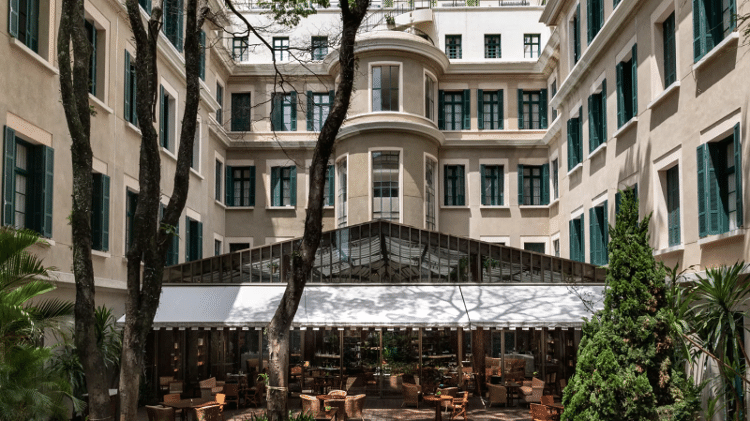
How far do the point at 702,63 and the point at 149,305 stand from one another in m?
9.12

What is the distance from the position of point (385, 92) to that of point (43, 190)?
1256 cm

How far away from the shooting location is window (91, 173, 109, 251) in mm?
14609

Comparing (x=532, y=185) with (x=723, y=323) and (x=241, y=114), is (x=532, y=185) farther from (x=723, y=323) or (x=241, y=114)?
(x=723, y=323)

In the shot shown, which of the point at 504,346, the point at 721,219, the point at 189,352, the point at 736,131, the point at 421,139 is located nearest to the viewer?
the point at 736,131

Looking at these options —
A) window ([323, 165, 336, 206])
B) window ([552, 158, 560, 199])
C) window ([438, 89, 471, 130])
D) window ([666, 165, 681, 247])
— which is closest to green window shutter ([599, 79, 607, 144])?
window ([666, 165, 681, 247])

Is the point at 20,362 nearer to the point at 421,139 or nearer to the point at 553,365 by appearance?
the point at 553,365

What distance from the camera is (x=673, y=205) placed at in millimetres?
13828

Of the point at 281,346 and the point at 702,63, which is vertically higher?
the point at 702,63

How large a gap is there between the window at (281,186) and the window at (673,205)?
13.6 m

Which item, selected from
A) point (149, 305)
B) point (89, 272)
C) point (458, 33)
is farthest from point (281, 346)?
point (458, 33)

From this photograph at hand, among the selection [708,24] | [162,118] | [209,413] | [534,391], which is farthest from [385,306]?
[708,24]

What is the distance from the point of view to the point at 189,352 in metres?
17.7

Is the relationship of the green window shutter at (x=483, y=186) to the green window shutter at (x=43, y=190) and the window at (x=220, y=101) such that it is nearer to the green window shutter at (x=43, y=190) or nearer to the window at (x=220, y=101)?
the window at (x=220, y=101)

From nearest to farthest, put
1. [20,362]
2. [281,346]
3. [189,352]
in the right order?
[20,362], [281,346], [189,352]
